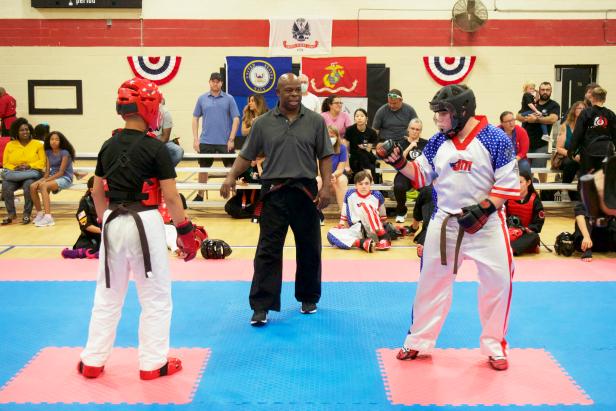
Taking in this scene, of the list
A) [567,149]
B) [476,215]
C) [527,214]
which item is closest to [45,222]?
[527,214]

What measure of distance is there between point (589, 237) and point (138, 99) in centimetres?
553

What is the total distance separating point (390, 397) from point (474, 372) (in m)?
0.71

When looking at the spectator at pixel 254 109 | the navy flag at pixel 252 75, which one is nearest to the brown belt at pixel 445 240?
the spectator at pixel 254 109

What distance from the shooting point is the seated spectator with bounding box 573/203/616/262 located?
770 cm

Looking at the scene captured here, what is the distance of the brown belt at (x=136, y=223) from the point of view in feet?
13.6

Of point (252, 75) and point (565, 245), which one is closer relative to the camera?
point (565, 245)

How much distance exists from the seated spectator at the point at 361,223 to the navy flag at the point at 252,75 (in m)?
6.04

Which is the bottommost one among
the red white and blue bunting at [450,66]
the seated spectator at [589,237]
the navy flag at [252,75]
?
the seated spectator at [589,237]

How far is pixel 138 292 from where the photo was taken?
428 centimetres

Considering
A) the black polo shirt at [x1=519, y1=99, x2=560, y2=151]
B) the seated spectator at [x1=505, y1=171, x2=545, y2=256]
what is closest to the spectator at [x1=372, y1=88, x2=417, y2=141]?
the black polo shirt at [x1=519, y1=99, x2=560, y2=151]

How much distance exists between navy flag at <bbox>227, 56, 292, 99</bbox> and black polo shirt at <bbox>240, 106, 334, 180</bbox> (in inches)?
346

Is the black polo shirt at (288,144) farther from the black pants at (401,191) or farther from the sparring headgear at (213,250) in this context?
the black pants at (401,191)

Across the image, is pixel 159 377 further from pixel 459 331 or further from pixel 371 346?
pixel 459 331

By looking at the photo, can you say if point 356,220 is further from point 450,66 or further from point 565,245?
point 450,66
